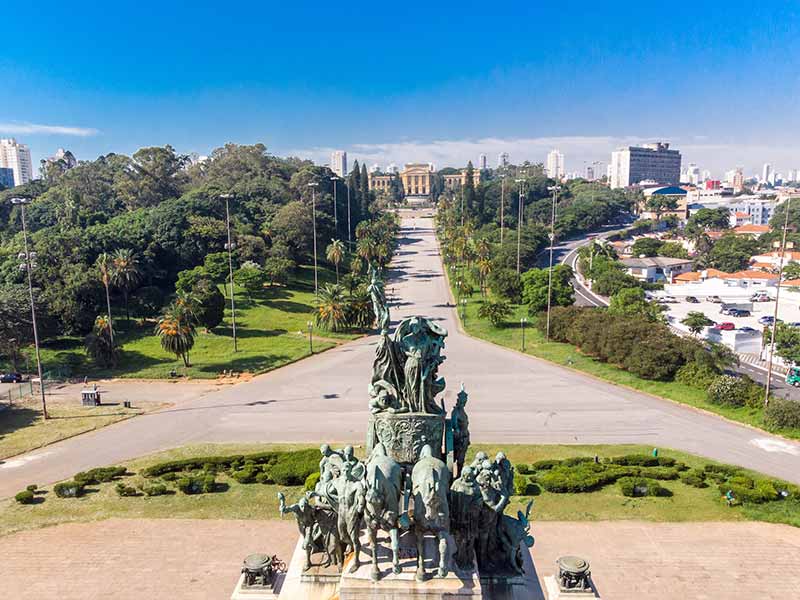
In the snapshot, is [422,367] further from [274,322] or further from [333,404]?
[274,322]

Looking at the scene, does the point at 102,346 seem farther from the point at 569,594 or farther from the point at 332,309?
A: the point at 569,594

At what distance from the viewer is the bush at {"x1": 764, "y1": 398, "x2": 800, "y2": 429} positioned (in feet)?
99.3

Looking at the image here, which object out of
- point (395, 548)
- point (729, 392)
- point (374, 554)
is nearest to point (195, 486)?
point (374, 554)

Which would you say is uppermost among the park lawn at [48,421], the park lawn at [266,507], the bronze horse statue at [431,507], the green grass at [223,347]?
the bronze horse statue at [431,507]

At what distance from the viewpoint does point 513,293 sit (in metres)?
65.2

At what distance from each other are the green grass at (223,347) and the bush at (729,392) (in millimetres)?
29247

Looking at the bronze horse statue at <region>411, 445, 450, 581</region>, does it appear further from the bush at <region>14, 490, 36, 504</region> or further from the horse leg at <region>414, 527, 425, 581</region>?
the bush at <region>14, 490, 36, 504</region>

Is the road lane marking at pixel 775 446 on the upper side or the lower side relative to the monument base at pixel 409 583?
lower

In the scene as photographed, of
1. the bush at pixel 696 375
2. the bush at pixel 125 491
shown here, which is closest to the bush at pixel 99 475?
the bush at pixel 125 491

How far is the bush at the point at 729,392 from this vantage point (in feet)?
111

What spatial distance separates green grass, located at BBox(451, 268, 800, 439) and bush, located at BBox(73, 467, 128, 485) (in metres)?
31.1

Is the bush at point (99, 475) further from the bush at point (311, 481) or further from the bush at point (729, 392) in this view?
the bush at point (729, 392)

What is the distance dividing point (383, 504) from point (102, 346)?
3717 centimetres

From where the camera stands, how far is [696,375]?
1460 inches
